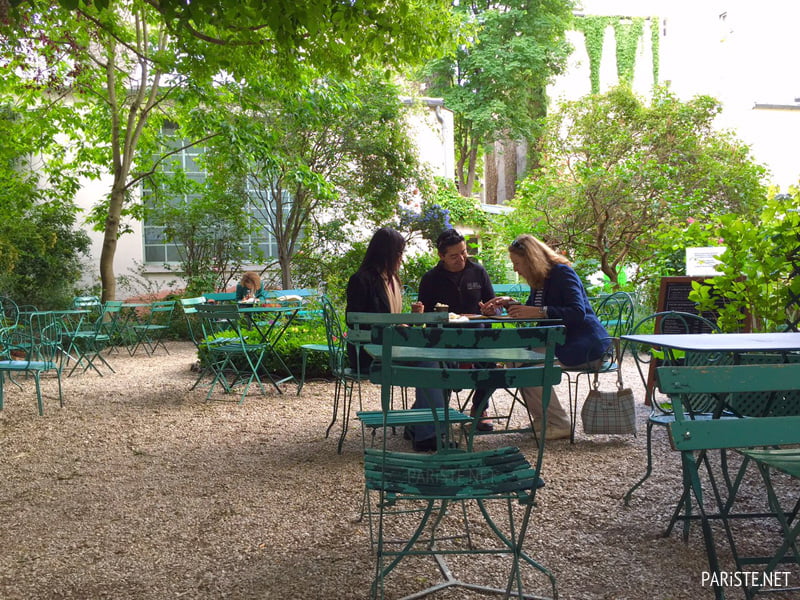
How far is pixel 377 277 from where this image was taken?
5246 millimetres

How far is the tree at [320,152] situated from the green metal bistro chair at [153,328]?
228 centimetres

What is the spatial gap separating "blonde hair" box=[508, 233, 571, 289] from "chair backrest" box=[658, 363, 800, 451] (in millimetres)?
2962

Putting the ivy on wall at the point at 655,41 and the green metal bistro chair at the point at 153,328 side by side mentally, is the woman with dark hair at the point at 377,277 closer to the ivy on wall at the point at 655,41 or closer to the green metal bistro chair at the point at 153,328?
the green metal bistro chair at the point at 153,328

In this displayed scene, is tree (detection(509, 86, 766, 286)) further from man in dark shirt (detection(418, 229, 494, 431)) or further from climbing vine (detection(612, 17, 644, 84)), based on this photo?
climbing vine (detection(612, 17, 644, 84))

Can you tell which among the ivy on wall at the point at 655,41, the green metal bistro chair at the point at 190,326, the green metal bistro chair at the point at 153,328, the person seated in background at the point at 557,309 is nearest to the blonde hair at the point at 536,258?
the person seated in background at the point at 557,309

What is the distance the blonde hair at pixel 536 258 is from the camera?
5246mm

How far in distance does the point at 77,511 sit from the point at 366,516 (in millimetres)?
1518

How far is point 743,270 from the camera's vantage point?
14.5 ft

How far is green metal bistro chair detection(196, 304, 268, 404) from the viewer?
22.3 feet

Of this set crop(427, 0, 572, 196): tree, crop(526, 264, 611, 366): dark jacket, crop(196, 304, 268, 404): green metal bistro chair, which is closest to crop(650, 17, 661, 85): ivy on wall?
crop(427, 0, 572, 196): tree

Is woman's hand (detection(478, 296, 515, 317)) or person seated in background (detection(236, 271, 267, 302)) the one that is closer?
woman's hand (detection(478, 296, 515, 317))

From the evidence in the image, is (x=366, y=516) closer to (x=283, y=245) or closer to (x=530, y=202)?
(x=530, y=202)

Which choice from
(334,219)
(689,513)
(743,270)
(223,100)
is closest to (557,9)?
(334,219)

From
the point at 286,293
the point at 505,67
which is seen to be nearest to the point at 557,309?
the point at 286,293
